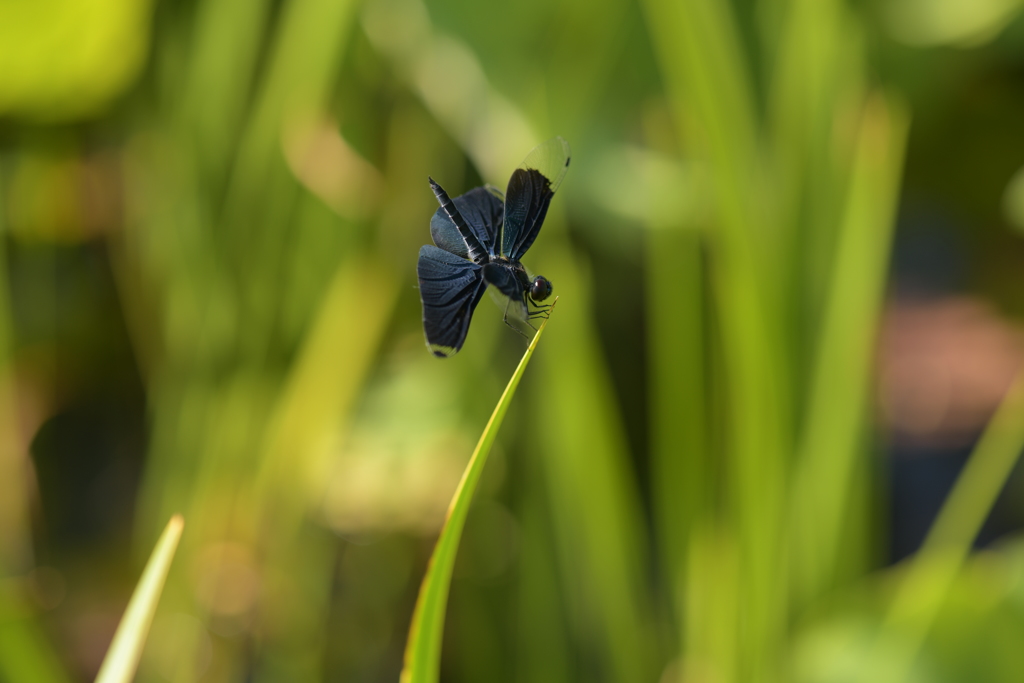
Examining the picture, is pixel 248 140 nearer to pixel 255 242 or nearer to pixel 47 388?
pixel 255 242

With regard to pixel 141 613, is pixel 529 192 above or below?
above

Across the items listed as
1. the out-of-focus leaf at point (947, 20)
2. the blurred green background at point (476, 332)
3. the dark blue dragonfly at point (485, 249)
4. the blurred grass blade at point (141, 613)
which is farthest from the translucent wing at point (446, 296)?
the out-of-focus leaf at point (947, 20)

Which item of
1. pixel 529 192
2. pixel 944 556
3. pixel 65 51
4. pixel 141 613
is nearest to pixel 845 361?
pixel 944 556

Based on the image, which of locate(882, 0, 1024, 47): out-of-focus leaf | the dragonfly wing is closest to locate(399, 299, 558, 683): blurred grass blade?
the dragonfly wing

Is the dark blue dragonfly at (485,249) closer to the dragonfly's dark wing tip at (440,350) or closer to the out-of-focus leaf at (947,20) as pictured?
the dragonfly's dark wing tip at (440,350)

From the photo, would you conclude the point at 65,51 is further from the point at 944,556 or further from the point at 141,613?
the point at 944,556
